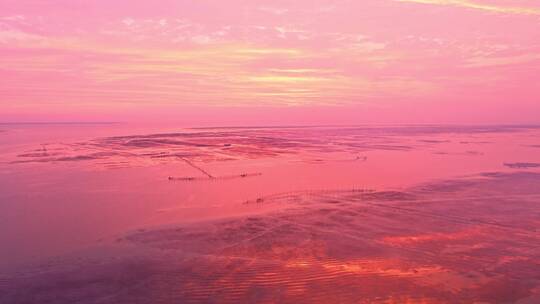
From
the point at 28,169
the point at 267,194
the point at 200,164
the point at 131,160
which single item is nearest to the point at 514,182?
the point at 267,194

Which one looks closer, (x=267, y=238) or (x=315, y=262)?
(x=315, y=262)

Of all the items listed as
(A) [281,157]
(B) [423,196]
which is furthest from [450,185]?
(A) [281,157]

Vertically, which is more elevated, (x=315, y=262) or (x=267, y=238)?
(x=267, y=238)

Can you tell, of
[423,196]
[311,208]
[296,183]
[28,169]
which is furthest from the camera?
[28,169]

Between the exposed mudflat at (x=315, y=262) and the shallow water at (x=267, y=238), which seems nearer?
the exposed mudflat at (x=315, y=262)

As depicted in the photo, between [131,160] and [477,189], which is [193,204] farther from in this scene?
[131,160]

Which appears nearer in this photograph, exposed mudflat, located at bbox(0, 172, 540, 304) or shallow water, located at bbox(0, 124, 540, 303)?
exposed mudflat, located at bbox(0, 172, 540, 304)

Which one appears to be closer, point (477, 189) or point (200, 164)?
point (477, 189)

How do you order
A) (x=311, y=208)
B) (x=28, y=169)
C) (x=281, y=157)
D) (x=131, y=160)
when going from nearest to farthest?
(x=311, y=208)
(x=28, y=169)
(x=131, y=160)
(x=281, y=157)
